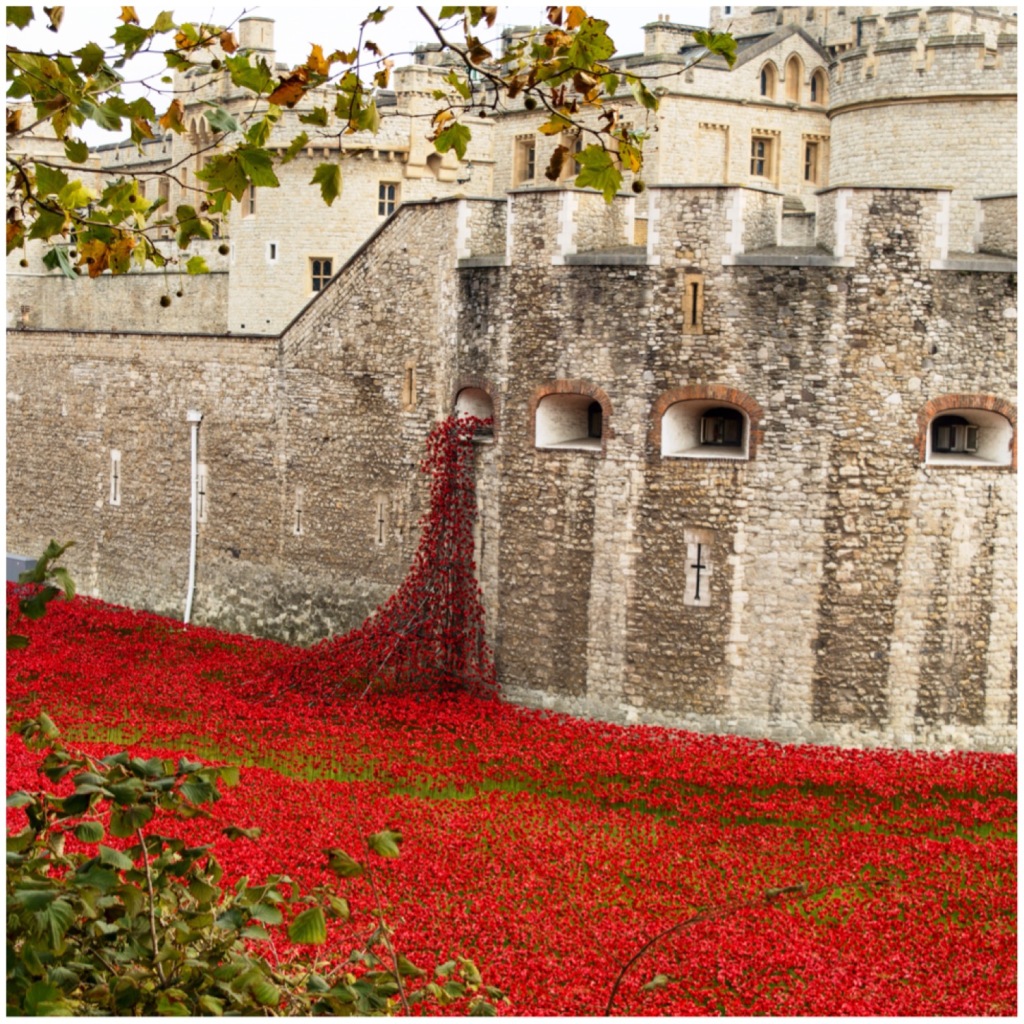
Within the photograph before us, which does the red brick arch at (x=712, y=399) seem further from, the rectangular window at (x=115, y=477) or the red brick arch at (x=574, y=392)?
the rectangular window at (x=115, y=477)

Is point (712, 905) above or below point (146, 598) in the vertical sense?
below

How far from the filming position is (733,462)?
1562 cm

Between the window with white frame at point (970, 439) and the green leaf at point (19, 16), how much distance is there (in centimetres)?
1100

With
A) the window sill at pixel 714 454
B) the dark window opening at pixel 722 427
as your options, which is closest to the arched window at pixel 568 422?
the window sill at pixel 714 454

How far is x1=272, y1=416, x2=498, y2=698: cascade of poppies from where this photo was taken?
17203 mm

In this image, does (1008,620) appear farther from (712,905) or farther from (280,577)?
(280,577)

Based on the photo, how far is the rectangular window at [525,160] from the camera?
100 feet

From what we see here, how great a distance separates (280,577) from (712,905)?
10481 millimetres

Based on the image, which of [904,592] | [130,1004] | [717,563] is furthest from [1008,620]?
[130,1004]

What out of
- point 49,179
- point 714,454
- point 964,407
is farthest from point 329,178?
point 964,407

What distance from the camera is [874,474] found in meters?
15.3

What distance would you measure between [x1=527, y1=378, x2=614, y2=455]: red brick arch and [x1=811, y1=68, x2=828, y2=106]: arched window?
1580 cm

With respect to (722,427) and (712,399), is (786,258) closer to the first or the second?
(712,399)

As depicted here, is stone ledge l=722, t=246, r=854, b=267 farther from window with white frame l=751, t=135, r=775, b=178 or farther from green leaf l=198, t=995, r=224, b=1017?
window with white frame l=751, t=135, r=775, b=178
